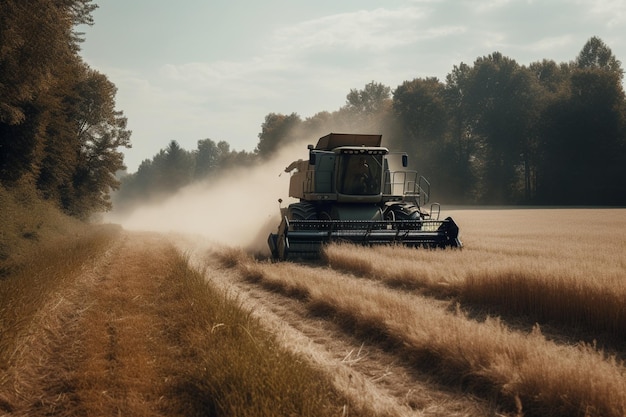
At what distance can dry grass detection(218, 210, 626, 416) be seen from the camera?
16.0 ft

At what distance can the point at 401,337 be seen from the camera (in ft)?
22.9

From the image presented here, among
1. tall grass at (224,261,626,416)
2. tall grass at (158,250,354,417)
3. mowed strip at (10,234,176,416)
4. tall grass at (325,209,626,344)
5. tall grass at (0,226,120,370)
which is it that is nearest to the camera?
tall grass at (158,250,354,417)

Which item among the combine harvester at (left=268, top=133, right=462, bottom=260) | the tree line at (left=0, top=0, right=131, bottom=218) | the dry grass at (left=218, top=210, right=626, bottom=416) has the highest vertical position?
the tree line at (left=0, top=0, right=131, bottom=218)

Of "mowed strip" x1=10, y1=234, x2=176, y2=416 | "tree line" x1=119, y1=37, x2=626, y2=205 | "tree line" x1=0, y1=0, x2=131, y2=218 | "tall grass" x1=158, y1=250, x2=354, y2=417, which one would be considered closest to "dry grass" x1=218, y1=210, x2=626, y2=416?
"tall grass" x1=158, y1=250, x2=354, y2=417

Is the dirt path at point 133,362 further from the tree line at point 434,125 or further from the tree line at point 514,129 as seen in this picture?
the tree line at point 514,129

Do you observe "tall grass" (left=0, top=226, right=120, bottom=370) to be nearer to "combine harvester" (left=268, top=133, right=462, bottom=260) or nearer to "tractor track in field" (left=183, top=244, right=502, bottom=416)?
"tractor track in field" (left=183, top=244, right=502, bottom=416)

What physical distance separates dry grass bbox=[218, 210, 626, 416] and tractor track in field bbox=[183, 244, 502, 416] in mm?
199

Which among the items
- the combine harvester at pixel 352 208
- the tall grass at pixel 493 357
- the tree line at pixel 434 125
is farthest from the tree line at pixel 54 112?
the tall grass at pixel 493 357

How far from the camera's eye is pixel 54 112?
1179 inches

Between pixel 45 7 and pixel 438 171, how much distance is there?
188 ft

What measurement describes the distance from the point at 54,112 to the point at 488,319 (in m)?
28.9

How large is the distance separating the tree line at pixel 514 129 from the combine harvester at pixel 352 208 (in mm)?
42135

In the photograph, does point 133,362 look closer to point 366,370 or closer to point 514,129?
point 366,370

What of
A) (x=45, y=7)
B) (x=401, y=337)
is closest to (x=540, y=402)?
(x=401, y=337)
